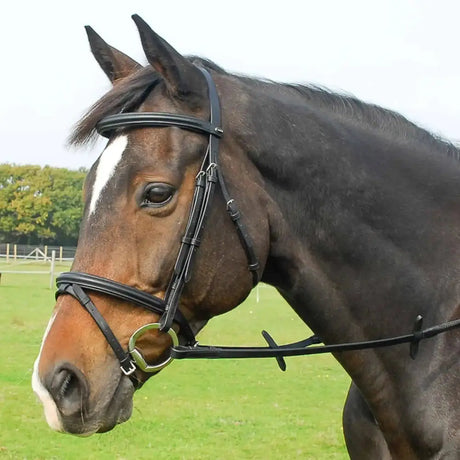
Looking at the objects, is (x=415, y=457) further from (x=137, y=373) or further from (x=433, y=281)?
(x=137, y=373)

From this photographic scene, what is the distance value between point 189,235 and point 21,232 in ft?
251

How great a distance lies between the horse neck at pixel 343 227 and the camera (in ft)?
10.5

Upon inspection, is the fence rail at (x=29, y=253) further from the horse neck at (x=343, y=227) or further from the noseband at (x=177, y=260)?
the noseband at (x=177, y=260)

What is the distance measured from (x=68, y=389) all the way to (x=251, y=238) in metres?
1.06

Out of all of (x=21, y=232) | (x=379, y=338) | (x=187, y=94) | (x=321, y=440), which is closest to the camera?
(x=187, y=94)

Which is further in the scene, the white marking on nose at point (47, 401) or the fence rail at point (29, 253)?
the fence rail at point (29, 253)

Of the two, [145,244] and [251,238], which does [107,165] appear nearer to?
[145,244]

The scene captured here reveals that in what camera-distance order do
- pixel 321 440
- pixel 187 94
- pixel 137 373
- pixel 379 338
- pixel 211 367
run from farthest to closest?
pixel 211 367 < pixel 321 440 < pixel 379 338 < pixel 187 94 < pixel 137 373

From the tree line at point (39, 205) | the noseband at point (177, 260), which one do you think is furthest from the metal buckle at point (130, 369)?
the tree line at point (39, 205)

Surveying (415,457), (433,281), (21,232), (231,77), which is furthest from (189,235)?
(21,232)

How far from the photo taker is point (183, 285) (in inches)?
113

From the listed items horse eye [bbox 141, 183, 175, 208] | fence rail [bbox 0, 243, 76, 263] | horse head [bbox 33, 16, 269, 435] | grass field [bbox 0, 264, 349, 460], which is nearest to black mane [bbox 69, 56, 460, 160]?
horse head [bbox 33, 16, 269, 435]

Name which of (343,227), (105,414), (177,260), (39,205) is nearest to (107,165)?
(177,260)

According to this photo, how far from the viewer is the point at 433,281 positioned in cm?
331
